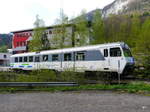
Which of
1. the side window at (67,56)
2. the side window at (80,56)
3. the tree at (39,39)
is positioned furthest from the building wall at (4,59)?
the side window at (80,56)

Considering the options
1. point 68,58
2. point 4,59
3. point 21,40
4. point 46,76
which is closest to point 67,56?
point 68,58

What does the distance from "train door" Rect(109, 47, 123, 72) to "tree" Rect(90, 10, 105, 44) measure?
56.6 feet

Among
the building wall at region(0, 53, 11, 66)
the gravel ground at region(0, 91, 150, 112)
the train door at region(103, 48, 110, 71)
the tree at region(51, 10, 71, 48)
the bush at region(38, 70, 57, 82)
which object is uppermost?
the tree at region(51, 10, 71, 48)

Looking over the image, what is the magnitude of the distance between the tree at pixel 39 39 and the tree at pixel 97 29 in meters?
10.2

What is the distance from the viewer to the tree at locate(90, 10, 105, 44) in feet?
116

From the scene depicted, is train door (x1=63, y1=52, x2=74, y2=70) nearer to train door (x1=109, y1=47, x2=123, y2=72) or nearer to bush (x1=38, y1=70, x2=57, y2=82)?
train door (x1=109, y1=47, x2=123, y2=72)

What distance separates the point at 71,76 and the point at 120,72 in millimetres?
5443

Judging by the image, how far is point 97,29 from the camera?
3616 cm

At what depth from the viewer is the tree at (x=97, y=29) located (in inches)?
1392

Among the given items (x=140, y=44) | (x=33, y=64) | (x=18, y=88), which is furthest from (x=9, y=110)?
(x=33, y=64)

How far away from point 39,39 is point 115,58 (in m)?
26.6

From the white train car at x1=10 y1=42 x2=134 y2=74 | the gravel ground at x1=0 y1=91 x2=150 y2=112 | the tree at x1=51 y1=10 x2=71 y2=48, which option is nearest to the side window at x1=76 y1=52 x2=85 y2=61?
the white train car at x1=10 y1=42 x2=134 y2=74

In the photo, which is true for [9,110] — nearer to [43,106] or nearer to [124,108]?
[43,106]

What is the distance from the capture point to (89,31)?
37.1 meters
